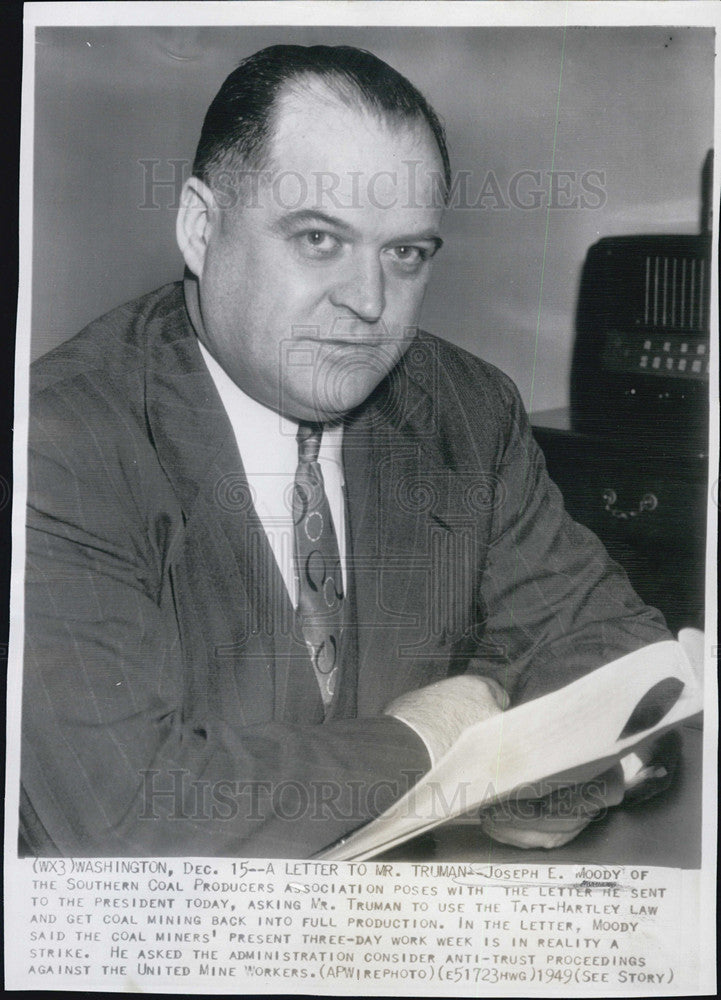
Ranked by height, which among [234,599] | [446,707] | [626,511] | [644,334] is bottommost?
[446,707]

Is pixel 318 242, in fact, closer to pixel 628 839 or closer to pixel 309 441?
pixel 309 441

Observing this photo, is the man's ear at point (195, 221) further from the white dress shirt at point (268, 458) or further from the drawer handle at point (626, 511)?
the drawer handle at point (626, 511)

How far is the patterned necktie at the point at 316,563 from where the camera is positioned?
4.00 feet

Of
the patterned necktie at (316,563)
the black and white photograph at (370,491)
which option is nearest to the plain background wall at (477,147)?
the black and white photograph at (370,491)

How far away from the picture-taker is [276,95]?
119 cm

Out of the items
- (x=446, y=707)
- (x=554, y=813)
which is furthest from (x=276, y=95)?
(x=554, y=813)

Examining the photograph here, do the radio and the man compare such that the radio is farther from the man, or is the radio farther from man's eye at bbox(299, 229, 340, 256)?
man's eye at bbox(299, 229, 340, 256)

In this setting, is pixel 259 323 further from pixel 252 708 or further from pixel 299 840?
pixel 299 840

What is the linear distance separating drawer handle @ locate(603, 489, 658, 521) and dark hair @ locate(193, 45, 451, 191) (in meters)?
0.46

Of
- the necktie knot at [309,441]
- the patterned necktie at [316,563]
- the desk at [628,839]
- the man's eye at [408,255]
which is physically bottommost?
the desk at [628,839]

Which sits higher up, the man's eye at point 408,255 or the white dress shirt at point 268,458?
the man's eye at point 408,255

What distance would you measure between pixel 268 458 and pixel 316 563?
0.15m

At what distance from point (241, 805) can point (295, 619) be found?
0.81 ft

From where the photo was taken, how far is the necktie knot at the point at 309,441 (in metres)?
1.22
